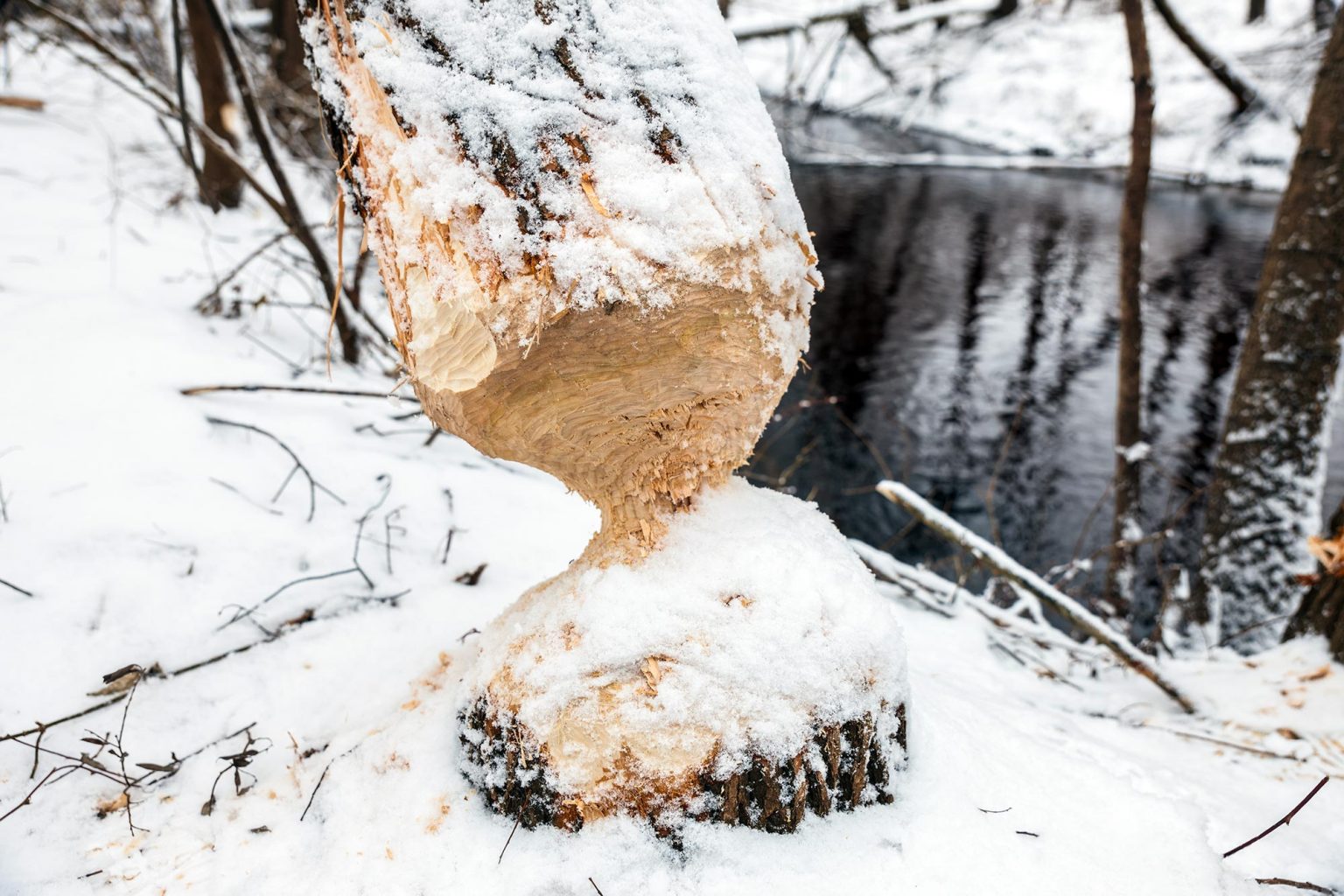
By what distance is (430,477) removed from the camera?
92.2 inches

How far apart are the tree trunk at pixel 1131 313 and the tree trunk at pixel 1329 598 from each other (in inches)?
46.9

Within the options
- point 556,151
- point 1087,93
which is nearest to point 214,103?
point 556,151

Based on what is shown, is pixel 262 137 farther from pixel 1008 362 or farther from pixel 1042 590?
pixel 1008 362

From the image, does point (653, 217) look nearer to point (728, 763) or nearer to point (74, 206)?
point (728, 763)

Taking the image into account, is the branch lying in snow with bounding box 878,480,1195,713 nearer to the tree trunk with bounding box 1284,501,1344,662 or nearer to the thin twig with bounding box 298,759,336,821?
the tree trunk with bounding box 1284,501,1344,662

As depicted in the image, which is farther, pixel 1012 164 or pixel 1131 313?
pixel 1012 164

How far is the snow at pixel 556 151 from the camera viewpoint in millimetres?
948

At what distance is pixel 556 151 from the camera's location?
37.9 inches

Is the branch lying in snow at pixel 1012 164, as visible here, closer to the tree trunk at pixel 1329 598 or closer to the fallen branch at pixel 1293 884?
the tree trunk at pixel 1329 598

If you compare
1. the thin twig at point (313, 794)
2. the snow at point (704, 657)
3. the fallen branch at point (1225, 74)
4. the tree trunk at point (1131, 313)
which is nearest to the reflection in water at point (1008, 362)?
the tree trunk at point (1131, 313)

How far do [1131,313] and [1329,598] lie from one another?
5.31 ft

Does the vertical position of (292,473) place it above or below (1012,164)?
below

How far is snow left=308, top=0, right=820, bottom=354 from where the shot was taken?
37.3 inches

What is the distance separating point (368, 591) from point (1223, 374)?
7.65 metres
